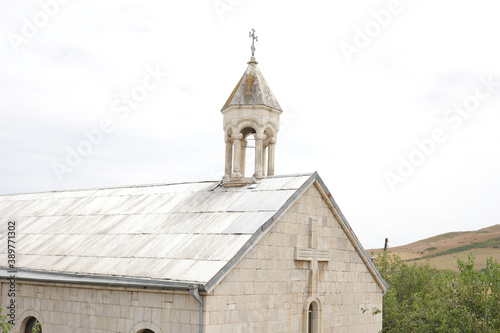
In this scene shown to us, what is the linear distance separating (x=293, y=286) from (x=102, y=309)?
19.1 feet

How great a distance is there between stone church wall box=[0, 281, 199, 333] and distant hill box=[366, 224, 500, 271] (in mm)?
57401

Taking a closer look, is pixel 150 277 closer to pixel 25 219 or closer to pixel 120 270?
pixel 120 270

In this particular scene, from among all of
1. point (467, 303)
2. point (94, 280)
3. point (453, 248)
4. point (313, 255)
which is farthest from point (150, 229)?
point (453, 248)

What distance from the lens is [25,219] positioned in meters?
26.0

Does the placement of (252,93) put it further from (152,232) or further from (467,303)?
(467,303)

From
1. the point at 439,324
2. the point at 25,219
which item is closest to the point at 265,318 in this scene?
the point at 439,324

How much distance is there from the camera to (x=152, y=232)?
20.0 metres

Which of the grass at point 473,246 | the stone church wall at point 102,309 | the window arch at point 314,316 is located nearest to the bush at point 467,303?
the window arch at point 314,316

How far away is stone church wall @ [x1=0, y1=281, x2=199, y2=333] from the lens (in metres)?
16.0

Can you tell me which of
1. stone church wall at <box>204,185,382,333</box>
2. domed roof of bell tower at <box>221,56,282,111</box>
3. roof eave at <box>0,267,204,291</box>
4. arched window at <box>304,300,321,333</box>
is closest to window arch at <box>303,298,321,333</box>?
arched window at <box>304,300,321,333</box>

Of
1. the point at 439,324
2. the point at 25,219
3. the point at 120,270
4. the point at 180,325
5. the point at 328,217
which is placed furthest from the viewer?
the point at 25,219

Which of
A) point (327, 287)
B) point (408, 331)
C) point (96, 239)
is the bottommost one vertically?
point (408, 331)

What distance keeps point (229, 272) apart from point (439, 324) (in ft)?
25.2

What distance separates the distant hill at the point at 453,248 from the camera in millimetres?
75125
